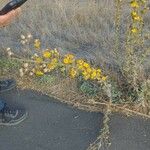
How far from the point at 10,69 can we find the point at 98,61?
122 centimetres

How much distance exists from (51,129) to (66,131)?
0.57 ft

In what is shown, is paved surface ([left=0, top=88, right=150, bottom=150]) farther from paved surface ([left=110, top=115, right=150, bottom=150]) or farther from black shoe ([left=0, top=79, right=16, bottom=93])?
black shoe ([left=0, top=79, right=16, bottom=93])

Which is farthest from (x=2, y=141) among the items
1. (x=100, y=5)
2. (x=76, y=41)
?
(x=100, y=5)

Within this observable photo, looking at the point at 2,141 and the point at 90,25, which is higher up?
the point at 2,141

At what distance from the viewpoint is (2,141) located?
5.14 metres

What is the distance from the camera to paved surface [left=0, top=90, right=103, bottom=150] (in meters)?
5.02

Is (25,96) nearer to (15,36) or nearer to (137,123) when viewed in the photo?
(137,123)

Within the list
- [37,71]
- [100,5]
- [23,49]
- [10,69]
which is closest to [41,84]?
[37,71]

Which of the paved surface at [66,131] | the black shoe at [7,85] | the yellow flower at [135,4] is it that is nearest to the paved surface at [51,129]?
the paved surface at [66,131]

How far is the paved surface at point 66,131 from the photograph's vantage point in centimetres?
496

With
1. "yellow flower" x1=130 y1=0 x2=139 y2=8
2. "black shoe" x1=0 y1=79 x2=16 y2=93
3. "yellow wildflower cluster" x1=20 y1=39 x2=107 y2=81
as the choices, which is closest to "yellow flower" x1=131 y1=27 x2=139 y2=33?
"yellow flower" x1=130 y1=0 x2=139 y2=8

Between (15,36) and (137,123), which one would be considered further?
(15,36)

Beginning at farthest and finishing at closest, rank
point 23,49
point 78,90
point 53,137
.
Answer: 1. point 23,49
2. point 78,90
3. point 53,137

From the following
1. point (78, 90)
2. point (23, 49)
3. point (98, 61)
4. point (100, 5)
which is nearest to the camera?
point (78, 90)
